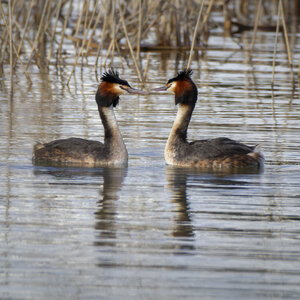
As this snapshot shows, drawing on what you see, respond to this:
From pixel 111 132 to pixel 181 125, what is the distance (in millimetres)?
847

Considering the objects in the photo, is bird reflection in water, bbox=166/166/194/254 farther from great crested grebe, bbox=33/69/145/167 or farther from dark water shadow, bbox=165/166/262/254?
great crested grebe, bbox=33/69/145/167

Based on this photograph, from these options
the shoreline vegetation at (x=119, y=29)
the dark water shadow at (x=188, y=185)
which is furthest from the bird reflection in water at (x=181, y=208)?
the shoreline vegetation at (x=119, y=29)

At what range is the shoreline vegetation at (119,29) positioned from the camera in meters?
17.5

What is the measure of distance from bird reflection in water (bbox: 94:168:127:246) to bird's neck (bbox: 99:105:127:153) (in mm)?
300

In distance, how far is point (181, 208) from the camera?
25.6 ft

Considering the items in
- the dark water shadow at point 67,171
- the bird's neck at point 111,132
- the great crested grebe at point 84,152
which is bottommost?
the dark water shadow at point 67,171

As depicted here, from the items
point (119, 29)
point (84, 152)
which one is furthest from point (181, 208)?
point (119, 29)

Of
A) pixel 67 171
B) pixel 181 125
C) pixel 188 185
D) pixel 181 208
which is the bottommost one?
pixel 67 171

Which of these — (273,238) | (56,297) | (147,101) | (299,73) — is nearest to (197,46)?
(299,73)

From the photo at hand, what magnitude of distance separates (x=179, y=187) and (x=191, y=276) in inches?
124

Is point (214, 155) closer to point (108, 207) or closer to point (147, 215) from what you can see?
point (108, 207)

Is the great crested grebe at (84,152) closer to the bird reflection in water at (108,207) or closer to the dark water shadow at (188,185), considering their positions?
the bird reflection in water at (108,207)

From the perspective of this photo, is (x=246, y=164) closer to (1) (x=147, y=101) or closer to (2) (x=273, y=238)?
(2) (x=273, y=238)

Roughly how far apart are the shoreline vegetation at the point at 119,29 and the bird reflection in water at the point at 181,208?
5.58 meters
